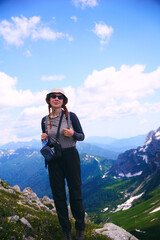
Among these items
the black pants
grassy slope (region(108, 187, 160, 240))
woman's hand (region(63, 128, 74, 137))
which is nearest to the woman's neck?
woman's hand (region(63, 128, 74, 137))

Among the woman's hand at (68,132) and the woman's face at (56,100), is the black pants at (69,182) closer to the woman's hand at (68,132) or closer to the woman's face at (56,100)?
the woman's hand at (68,132)

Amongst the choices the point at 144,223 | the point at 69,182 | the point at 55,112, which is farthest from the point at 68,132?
the point at 144,223

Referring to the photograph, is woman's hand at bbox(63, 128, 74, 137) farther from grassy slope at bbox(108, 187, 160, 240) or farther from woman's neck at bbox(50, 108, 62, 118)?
grassy slope at bbox(108, 187, 160, 240)

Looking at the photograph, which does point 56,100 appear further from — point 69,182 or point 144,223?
point 144,223

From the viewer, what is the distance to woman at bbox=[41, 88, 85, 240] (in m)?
6.52

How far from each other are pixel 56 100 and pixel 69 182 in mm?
3240

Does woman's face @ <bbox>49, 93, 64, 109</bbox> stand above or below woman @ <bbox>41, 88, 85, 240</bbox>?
above

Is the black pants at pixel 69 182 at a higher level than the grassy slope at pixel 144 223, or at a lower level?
higher

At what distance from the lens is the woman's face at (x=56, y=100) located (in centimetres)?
693

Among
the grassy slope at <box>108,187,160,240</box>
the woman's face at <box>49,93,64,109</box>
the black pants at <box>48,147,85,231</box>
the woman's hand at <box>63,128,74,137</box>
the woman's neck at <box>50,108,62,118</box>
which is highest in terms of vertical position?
the woman's face at <box>49,93,64,109</box>

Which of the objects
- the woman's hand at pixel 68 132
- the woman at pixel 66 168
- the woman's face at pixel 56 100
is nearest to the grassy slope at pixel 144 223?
the woman at pixel 66 168

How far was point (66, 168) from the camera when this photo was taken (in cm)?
656

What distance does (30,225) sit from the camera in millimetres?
6977

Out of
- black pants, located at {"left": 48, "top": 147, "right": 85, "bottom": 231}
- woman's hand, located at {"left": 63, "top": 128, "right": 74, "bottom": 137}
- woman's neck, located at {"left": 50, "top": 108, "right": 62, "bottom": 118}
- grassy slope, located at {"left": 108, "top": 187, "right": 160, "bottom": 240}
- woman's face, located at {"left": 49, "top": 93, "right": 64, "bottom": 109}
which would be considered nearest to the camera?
woman's hand, located at {"left": 63, "top": 128, "right": 74, "bottom": 137}
